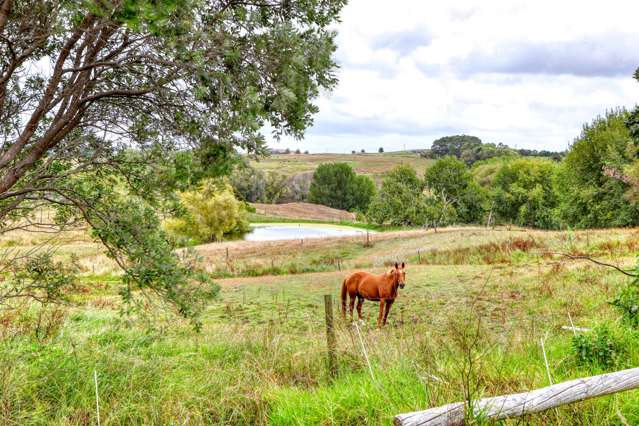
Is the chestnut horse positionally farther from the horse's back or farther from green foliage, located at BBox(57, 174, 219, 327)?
green foliage, located at BBox(57, 174, 219, 327)

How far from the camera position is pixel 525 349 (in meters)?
6.98

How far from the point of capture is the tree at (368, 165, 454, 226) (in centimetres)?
7225

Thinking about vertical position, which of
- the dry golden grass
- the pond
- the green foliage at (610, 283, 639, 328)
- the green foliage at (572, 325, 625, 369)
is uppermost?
the green foliage at (610, 283, 639, 328)

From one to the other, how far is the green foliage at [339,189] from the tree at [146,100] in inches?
4522

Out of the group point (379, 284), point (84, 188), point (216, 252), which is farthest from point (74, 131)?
point (216, 252)

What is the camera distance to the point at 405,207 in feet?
245

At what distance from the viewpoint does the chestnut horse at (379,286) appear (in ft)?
37.2

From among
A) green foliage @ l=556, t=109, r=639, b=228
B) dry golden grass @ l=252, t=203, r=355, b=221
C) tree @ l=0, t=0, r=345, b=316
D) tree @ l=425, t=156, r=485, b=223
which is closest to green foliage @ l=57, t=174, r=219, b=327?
tree @ l=0, t=0, r=345, b=316

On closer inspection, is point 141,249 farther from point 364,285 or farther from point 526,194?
point 526,194

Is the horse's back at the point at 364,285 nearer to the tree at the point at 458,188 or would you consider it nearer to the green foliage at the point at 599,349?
the green foliage at the point at 599,349

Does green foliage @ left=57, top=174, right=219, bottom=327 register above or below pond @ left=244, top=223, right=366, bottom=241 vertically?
above

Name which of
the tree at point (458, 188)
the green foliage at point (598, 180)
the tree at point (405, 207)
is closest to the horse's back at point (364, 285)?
the green foliage at point (598, 180)

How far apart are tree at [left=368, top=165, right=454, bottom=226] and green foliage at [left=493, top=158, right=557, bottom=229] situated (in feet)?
48.0

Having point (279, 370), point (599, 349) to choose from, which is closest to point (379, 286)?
point (279, 370)
